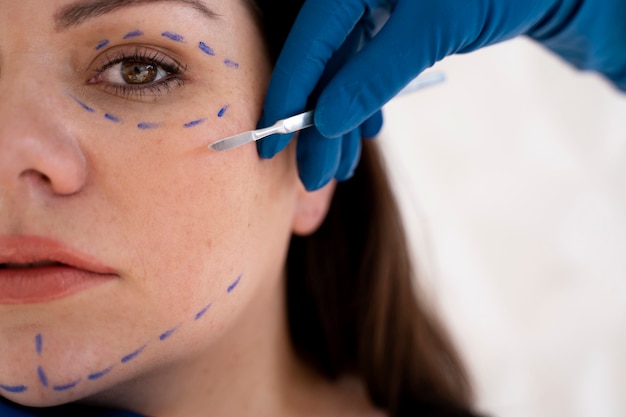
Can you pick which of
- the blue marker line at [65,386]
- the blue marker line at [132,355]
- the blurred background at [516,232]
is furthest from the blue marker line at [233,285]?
the blurred background at [516,232]

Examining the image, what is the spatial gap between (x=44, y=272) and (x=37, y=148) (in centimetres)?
17

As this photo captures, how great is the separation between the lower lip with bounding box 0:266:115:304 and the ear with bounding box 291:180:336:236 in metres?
0.47

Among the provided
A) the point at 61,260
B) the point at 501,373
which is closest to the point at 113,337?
the point at 61,260

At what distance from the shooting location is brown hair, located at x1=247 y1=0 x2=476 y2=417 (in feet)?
5.48

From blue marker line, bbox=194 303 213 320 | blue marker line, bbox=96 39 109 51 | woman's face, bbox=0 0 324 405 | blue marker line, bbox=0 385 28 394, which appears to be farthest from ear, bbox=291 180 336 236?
blue marker line, bbox=0 385 28 394

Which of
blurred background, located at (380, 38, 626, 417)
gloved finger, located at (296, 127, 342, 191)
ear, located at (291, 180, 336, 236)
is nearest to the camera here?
gloved finger, located at (296, 127, 342, 191)

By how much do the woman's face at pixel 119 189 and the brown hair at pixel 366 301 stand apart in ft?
1.52

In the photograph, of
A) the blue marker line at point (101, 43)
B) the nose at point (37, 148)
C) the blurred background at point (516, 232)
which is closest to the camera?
the nose at point (37, 148)

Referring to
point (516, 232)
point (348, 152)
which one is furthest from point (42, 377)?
point (516, 232)

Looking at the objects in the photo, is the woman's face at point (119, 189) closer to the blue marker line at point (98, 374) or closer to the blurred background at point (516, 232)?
the blue marker line at point (98, 374)

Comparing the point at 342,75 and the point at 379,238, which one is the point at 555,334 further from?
the point at 342,75

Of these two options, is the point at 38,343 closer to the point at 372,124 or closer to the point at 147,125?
the point at 147,125

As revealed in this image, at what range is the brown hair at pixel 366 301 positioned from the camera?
1670 mm

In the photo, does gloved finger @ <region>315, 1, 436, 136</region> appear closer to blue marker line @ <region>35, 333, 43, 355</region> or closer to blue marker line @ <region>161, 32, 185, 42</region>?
blue marker line @ <region>161, 32, 185, 42</region>
